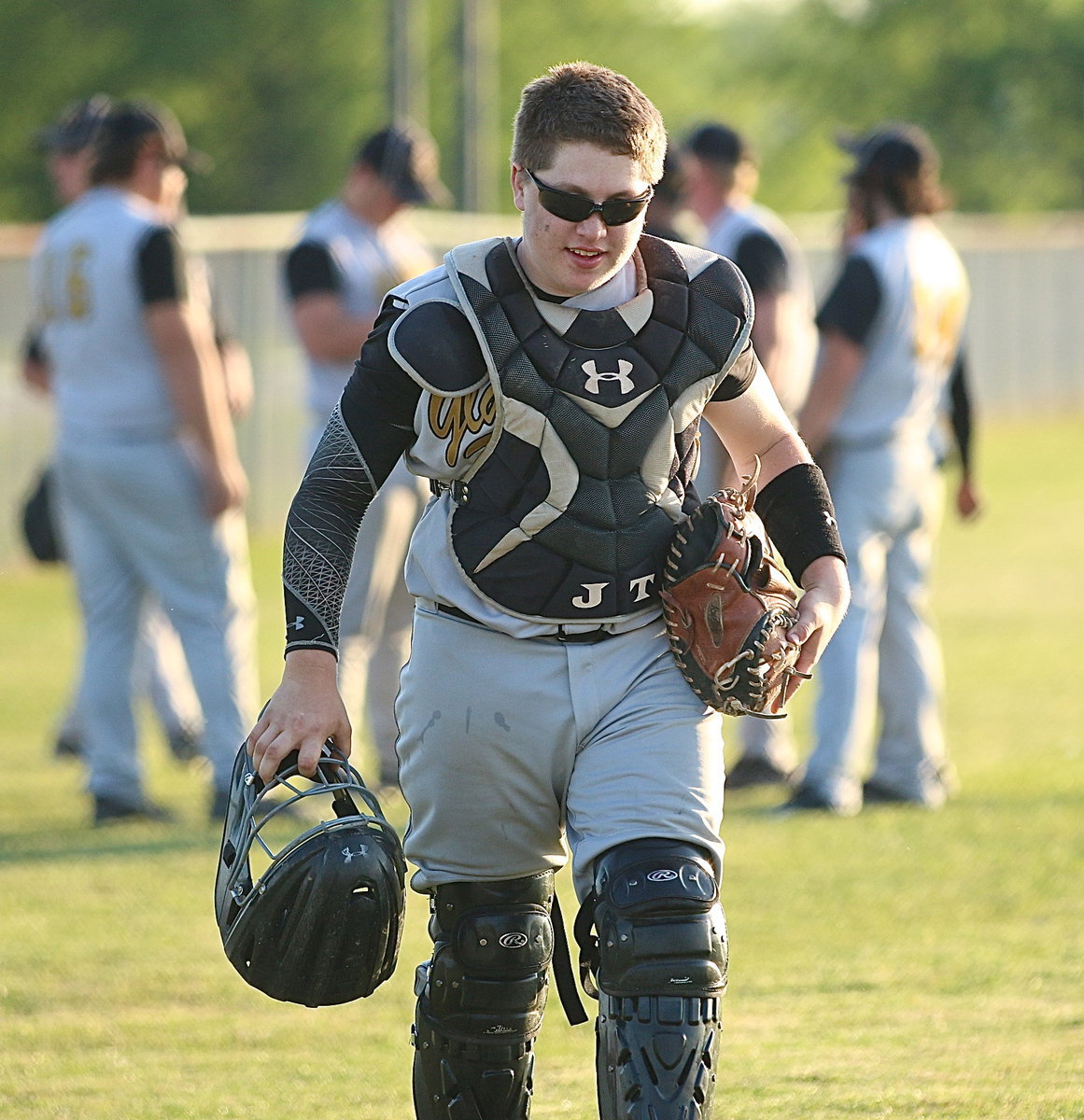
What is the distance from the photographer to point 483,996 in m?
3.74

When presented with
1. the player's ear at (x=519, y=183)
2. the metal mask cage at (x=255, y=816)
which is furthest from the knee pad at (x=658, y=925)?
the player's ear at (x=519, y=183)

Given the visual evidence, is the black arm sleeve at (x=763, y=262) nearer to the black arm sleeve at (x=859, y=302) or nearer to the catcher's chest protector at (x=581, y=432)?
the black arm sleeve at (x=859, y=302)

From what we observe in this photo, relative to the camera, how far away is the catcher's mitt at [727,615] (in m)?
3.60

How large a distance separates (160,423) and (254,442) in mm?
10300

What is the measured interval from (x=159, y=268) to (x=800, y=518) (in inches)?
149

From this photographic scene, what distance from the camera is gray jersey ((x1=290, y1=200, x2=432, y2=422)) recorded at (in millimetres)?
7531

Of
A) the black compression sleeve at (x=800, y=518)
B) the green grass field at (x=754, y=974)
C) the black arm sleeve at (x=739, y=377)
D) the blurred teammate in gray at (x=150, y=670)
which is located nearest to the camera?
the black arm sleeve at (x=739, y=377)

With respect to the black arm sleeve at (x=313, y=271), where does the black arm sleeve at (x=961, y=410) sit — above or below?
below

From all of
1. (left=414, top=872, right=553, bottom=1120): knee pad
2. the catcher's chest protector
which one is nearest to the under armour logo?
the catcher's chest protector

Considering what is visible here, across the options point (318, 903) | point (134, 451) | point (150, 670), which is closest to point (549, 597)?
point (318, 903)

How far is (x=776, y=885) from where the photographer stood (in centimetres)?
642

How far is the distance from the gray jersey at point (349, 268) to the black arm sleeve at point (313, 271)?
1cm

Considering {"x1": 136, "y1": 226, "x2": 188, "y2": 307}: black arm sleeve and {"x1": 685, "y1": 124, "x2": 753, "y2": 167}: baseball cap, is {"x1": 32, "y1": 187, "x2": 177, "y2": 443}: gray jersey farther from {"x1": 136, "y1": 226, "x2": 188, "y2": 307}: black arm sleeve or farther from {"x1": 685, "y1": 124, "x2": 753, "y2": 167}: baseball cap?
{"x1": 685, "y1": 124, "x2": 753, "y2": 167}: baseball cap

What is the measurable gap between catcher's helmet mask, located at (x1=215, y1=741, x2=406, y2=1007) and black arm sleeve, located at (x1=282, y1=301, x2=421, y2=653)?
27 centimetres
